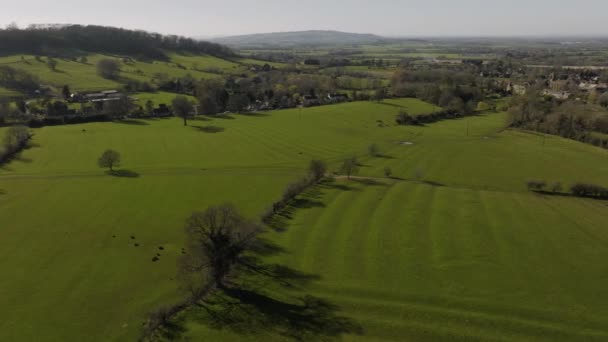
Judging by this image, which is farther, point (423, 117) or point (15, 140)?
point (423, 117)

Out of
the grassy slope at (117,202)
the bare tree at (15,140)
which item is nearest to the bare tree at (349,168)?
the grassy slope at (117,202)

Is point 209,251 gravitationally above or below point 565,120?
below

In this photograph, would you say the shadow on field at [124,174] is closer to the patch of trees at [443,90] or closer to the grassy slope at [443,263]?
the grassy slope at [443,263]

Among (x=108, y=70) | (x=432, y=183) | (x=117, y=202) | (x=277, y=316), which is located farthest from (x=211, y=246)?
(x=108, y=70)

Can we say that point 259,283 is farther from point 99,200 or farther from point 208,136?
point 208,136

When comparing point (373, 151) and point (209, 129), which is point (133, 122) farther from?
point (373, 151)

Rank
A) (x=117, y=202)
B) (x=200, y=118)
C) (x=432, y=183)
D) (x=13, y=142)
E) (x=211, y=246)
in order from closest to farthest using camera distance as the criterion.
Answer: (x=211, y=246), (x=117, y=202), (x=432, y=183), (x=13, y=142), (x=200, y=118)
